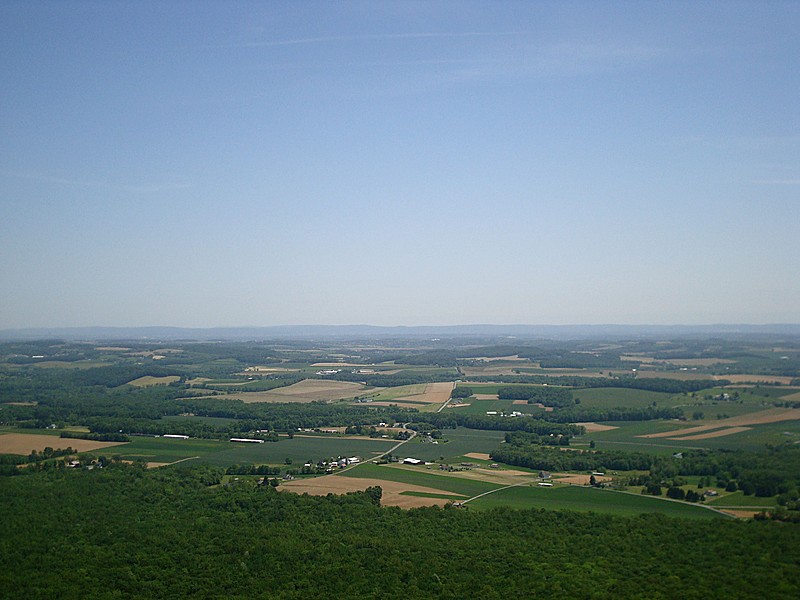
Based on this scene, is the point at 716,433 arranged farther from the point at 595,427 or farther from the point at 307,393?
the point at 307,393

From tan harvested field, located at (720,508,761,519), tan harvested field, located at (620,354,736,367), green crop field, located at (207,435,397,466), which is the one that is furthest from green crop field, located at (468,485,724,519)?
tan harvested field, located at (620,354,736,367)

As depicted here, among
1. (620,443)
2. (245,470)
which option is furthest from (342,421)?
(620,443)

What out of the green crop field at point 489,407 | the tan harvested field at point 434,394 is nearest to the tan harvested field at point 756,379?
the green crop field at point 489,407

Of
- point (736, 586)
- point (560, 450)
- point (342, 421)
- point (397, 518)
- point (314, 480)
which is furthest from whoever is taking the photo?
point (342, 421)

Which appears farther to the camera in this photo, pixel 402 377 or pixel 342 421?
pixel 402 377

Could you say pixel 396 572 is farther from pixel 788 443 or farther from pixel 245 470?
pixel 245 470

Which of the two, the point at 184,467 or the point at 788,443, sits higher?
the point at 788,443

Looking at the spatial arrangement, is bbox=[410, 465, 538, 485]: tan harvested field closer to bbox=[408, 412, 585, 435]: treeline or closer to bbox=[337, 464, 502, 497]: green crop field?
bbox=[337, 464, 502, 497]: green crop field

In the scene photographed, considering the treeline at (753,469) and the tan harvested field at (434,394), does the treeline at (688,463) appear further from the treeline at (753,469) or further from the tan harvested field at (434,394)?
the tan harvested field at (434,394)
